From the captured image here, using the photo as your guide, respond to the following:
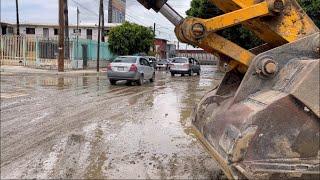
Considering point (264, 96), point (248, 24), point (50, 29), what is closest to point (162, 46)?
point (50, 29)

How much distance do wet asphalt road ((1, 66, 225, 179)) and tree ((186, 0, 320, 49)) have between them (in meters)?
4.97

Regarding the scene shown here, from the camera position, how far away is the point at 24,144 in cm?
862

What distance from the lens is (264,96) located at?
5.38 metres

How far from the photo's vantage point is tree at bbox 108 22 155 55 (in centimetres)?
5097

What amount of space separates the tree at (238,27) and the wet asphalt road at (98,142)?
4.97 meters

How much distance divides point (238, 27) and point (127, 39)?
31.7 metres

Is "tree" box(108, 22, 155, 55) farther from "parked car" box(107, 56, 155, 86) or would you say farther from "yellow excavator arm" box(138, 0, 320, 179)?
"yellow excavator arm" box(138, 0, 320, 179)

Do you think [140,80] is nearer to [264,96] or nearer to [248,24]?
[248,24]

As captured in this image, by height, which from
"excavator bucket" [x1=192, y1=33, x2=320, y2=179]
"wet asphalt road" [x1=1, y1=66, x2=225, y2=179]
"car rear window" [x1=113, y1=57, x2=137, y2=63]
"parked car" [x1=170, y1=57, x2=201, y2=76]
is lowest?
"parked car" [x1=170, y1=57, x2=201, y2=76]

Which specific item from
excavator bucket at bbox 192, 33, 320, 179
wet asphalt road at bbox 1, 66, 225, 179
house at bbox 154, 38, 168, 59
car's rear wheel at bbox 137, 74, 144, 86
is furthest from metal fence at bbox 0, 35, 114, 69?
house at bbox 154, 38, 168, 59

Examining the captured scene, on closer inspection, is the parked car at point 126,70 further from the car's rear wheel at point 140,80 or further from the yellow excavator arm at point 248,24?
the yellow excavator arm at point 248,24

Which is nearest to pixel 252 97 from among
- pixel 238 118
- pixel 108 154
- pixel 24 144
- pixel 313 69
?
pixel 238 118

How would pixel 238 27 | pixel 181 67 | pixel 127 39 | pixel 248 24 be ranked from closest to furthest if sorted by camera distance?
pixel 248 24
pixel 238 27
pixel 181 67
pixel 127 39

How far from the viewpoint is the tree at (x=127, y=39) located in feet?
167
